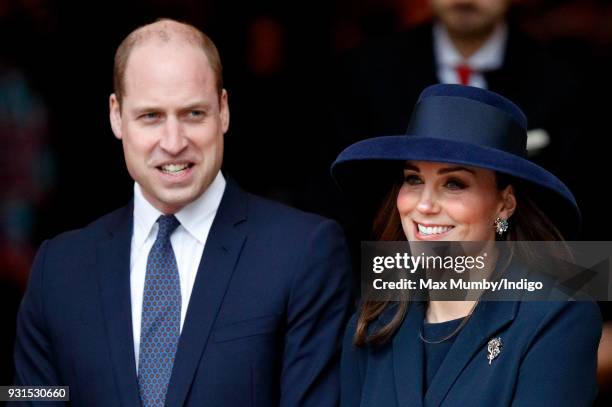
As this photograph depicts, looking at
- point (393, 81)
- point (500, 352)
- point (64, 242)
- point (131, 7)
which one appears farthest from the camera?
point (131, 7)

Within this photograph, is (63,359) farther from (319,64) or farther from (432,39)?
(319,64)

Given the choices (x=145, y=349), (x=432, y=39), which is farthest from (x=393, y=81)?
(x=145, y=349)

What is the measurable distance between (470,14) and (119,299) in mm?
1856

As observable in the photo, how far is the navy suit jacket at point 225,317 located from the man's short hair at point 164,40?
38 centimetres

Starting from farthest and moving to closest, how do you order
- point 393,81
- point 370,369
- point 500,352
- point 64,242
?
point 393,81
point 64,242
point 370,369
point 500,352

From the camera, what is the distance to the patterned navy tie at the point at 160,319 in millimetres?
3479

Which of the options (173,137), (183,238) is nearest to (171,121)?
(173,137)

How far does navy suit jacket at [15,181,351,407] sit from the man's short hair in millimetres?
380

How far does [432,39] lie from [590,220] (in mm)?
938

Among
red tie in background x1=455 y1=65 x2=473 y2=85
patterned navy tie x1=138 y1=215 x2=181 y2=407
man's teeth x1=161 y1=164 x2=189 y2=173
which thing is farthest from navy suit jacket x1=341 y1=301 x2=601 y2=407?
red tie in background x1=455 y1=65 x2=473 y2=85

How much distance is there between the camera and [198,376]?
345 centimetres

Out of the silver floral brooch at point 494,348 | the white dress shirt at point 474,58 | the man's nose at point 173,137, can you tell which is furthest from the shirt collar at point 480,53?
the silver floral brooch at point 494,348

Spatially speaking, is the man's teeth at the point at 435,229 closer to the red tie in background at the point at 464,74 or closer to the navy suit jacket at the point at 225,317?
the navy suit jacket at the point at 225,317

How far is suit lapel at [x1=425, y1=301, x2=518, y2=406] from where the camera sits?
325 cm
